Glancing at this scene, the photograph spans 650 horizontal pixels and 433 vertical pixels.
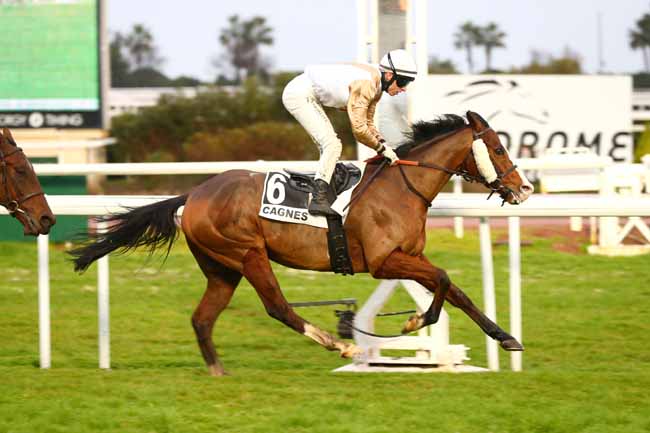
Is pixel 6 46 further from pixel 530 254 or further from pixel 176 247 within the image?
pixel 530 254

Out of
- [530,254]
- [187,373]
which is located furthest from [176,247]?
[187,373]

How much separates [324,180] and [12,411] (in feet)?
5.99

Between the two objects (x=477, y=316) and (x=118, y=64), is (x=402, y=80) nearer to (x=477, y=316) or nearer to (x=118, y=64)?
(x=477, y=316)

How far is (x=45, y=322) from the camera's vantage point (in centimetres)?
593

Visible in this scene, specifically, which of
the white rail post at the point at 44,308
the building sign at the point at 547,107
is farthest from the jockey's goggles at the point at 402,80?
the building sign at the point at 547,107

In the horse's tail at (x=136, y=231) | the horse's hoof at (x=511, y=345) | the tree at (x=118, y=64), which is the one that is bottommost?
the horse's hoof at (x=511, y=345)

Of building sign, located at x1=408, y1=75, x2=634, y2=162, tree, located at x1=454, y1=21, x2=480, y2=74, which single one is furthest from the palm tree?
building sign, located at x1=408, y1=75, x2=634, y2=162

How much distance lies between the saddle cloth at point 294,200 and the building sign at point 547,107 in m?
12.3

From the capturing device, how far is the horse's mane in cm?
566

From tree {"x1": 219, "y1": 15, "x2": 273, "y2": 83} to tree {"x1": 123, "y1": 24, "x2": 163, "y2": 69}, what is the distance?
376cm

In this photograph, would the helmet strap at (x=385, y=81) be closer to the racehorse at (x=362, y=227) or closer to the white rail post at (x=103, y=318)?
the racehorse at (x=362, y=227)

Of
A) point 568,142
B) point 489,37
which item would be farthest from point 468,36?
point 568,142

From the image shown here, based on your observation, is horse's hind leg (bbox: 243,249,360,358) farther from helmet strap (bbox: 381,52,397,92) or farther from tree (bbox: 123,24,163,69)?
→ tree (bbox: 123,24,163,69)

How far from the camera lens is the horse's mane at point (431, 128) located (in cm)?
566
